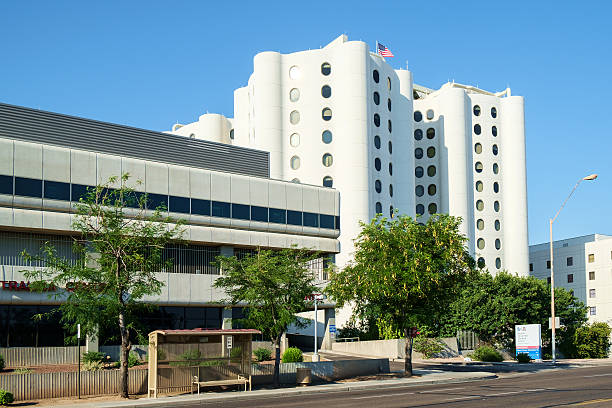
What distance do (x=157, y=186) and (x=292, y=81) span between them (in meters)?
37.8

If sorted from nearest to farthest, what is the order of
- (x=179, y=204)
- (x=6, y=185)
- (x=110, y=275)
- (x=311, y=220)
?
(x=110, y=275)
(x=6, y=185)
(x=179, y=204)
(x=311, y=220)

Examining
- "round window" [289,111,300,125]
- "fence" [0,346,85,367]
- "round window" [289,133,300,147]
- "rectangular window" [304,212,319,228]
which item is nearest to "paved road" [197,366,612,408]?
"fence" [0,346,85,367]

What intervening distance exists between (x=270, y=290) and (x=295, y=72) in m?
51.9

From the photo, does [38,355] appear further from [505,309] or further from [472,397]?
[505,309]

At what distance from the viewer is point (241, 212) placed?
49406 millimetres

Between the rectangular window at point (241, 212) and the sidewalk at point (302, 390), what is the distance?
1756cm

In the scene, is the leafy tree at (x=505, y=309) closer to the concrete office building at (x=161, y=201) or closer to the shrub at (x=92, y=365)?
the concrete office building at (x=161, y=201)

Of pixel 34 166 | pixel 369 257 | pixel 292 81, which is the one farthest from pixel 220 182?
pixel 292 81

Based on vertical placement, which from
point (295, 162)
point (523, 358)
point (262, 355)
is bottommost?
point (523, 358)

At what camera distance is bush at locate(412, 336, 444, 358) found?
5140 centimetres

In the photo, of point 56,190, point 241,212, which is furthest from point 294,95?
point 56,190

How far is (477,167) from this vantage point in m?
99.3

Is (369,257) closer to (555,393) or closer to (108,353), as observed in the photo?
(555,393)

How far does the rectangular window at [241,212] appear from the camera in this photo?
4905 centimetres
